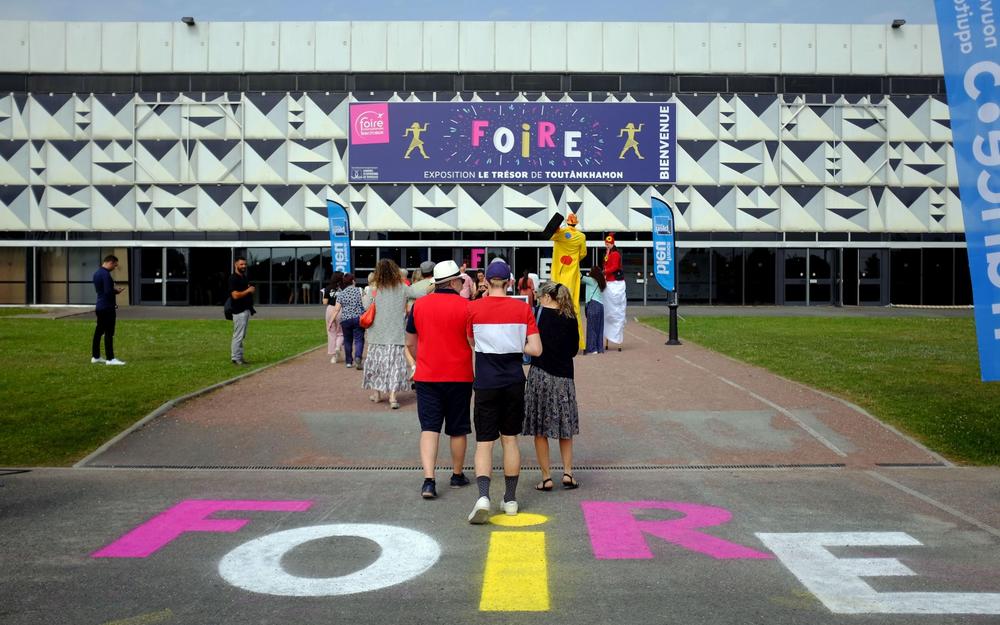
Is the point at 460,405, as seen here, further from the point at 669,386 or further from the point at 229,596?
the point at 669,386

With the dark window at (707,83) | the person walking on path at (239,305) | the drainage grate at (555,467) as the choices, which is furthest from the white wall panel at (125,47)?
the drainage grate at (555,467)

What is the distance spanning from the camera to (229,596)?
533 centimetres

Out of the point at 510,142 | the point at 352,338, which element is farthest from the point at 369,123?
the point at 352,338

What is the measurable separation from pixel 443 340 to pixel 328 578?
2687 millimetres

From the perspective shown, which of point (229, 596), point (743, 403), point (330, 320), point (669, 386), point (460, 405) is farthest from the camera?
point (330, 320)

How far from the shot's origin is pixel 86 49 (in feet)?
145

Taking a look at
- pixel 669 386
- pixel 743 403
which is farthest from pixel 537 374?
pixel 669 386

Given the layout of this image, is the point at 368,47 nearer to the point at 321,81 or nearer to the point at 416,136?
the point at 321,81

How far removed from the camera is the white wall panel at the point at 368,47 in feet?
144

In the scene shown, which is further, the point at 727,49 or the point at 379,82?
the point at 727,49

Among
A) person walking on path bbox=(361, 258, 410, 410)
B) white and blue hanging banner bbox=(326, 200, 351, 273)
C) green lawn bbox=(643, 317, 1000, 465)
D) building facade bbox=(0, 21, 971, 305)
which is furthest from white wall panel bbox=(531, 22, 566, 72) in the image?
person walking on path bbox=(361, 258, 410, 410)

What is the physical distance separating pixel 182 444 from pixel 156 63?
126ft

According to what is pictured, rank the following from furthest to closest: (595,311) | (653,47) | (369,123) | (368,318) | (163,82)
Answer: (163,82) < (653,47) < (369,123) < (595,311) < (368,318)

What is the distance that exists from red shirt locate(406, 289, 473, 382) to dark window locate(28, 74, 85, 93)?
42.4 metres
